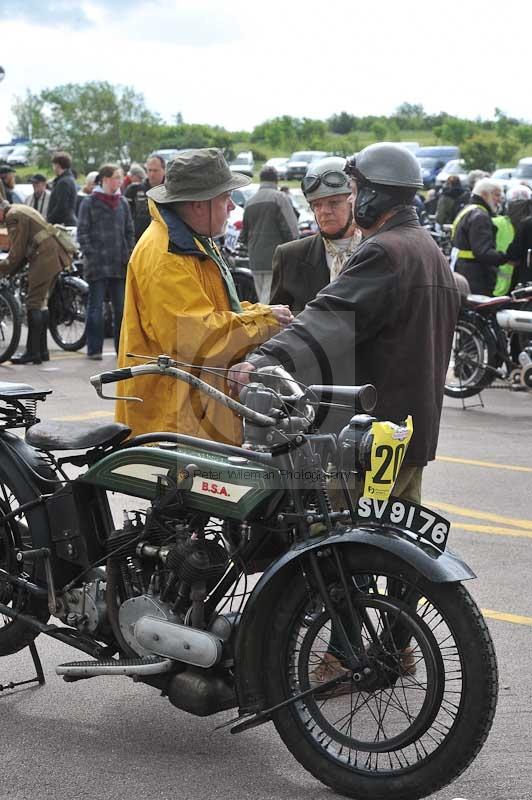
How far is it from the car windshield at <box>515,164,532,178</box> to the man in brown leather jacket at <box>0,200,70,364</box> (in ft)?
104

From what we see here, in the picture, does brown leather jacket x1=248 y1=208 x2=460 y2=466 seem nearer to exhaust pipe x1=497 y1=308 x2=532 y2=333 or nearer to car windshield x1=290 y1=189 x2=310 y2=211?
exhaust pipe x1=497 y1=308 x2=532 y2=333

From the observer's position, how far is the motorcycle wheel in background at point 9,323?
13.0 meters

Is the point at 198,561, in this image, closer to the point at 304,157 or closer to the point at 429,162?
the point at 429,162

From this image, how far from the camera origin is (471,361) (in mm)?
11617

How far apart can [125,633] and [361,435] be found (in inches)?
42.2

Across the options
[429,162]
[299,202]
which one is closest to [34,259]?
[299,202]

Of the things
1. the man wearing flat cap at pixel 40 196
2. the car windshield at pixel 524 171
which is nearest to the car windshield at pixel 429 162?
the car windshield at pixel 524 171

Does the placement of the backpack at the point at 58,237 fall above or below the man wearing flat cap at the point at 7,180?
above

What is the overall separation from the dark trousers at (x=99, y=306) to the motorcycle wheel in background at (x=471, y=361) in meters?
3.64

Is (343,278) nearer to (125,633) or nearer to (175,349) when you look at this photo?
(175,349)

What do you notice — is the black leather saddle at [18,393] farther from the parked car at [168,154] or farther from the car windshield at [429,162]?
the car windshield at [429,162]

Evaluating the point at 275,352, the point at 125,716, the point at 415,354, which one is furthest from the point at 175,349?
the point at 125,716

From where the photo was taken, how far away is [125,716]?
442 cm

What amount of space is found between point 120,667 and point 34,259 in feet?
31.3
